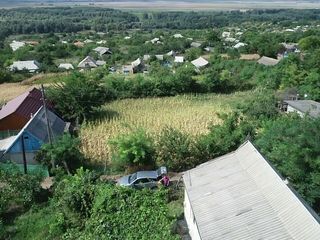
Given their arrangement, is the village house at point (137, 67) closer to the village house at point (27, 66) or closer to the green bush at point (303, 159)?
the village house at point (27, 66)

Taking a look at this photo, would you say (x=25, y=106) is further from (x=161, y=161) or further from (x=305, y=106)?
(x=305, y=106)

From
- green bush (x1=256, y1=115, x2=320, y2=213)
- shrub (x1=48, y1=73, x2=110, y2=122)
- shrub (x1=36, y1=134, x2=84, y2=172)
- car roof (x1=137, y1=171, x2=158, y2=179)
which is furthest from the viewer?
shrub (x1=48, y1=73, x2=110, y2=122)

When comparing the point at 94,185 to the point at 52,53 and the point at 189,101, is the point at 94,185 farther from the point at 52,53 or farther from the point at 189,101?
the point at 52,53

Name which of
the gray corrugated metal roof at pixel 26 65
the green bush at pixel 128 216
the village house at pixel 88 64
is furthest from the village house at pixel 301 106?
the gray corrugated metal roof at pixel 26 65

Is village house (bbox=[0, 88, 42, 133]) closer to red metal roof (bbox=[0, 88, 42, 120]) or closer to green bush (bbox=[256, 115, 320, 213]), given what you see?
red metal roof (bbox=[0, 88, 42, 120])

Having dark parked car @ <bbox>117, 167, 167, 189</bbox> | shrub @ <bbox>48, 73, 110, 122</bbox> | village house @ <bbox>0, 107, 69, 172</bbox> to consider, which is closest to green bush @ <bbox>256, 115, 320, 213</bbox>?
dark parked car @ <bbox>117, 167, 167, 189</bbox>

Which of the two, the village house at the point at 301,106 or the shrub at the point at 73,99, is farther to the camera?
the shrub at the point at 73,99
